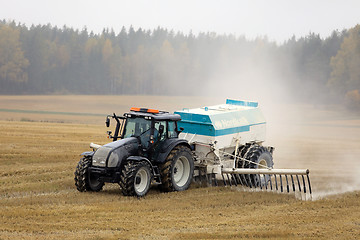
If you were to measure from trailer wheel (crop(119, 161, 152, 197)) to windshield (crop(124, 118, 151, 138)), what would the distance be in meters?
1.16

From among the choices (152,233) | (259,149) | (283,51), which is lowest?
(152,233)

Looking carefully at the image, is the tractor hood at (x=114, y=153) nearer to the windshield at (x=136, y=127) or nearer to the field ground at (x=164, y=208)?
the windshield at (x=136, y=127)

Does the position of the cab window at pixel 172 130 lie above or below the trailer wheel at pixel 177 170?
above

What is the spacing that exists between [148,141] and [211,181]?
106 inches

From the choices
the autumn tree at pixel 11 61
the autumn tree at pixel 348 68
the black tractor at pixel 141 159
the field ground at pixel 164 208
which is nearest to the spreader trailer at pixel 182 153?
the black tractor at pixel 141 159

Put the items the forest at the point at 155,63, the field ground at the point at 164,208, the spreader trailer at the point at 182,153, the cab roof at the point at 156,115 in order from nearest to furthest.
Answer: the field ground at the point at 164,208 → the spreader trailer at the point at 182,153 → the cab roof at the point at 156,115 → the forest at the point at 155,63

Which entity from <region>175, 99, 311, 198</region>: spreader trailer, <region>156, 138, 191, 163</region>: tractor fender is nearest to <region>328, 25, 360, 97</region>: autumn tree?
<region>175, 99, 311, 198</region>: spreader trailer

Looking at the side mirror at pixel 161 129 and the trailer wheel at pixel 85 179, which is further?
the side mirror at pixel 161 129

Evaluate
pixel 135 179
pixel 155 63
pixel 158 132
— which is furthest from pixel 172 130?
pixel 155 63

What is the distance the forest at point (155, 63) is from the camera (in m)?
74.9

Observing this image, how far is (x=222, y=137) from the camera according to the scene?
1617 cm

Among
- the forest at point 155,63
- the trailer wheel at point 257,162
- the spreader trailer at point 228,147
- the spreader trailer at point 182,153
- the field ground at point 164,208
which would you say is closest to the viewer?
the field ground at point 164,208

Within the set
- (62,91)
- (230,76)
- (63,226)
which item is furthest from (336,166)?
(62,91)

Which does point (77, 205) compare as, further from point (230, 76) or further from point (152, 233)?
point (230, 76)
